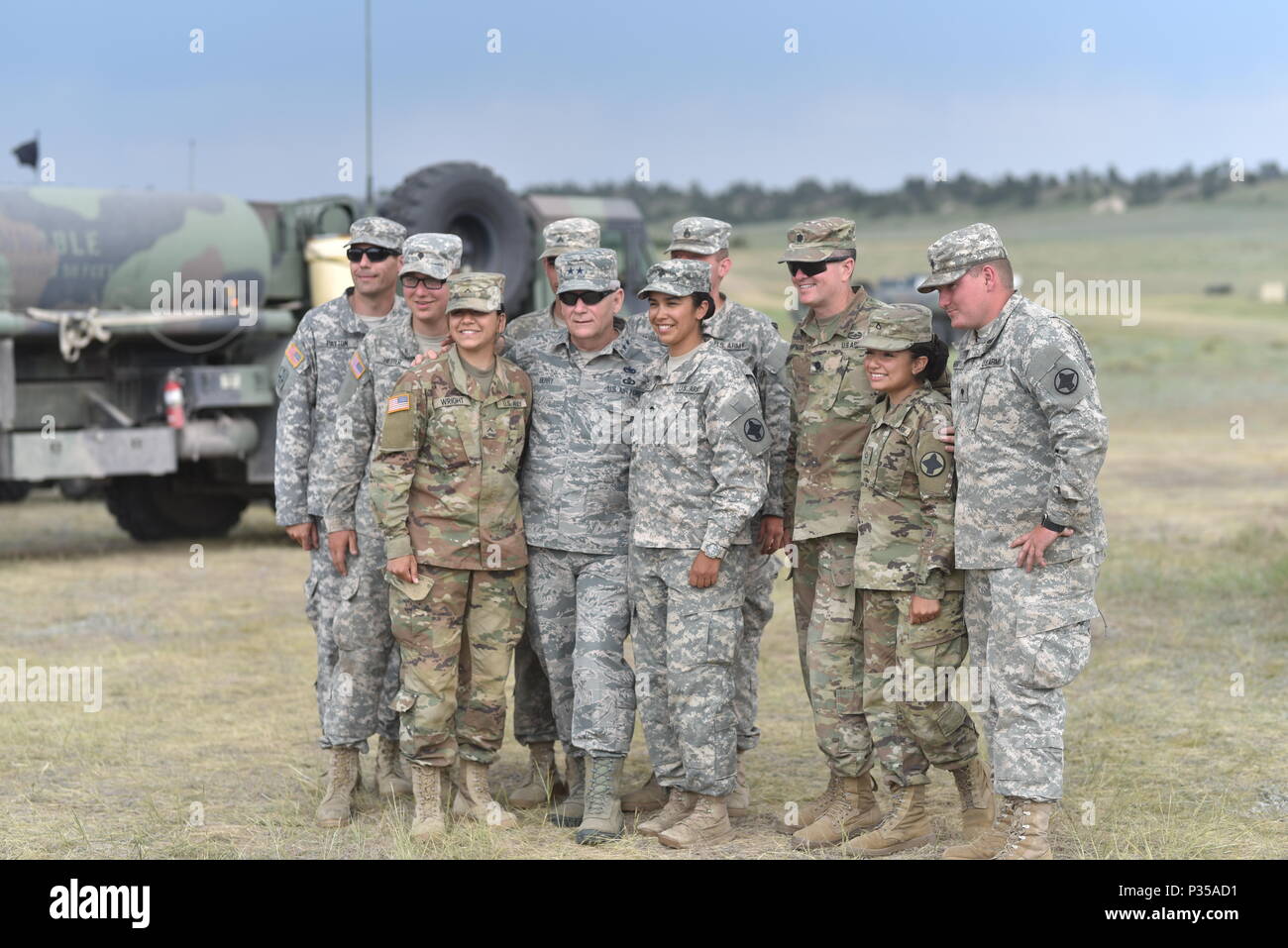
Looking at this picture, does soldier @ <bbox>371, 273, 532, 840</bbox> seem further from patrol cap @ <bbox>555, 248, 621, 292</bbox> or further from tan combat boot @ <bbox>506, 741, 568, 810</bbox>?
tan combat boot @ <bbox>506, 741, 568, 810</bbox>

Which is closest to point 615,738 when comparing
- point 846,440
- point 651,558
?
point 651,558

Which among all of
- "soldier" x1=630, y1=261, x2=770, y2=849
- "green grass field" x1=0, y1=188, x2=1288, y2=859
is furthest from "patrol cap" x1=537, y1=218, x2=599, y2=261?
"green grass field" x1=0, y1=188, x2=1288, y2=859

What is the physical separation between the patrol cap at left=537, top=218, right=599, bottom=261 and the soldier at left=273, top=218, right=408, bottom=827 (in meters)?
0.52

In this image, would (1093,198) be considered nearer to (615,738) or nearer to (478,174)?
(478,174)

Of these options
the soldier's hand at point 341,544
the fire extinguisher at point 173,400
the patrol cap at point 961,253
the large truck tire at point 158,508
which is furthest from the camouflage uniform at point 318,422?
Answer: the large truck tire at point 158,508

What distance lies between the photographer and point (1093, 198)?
90.8m

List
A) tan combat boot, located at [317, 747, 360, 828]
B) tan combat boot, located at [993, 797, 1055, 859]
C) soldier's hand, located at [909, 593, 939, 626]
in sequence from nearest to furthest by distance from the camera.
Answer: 1. tan combat boot, located at [993, 797, 1055, 859]
2. soldier's hand, located at [909, 593, 939, 626]
3. tan combat boot, located at [317, 747, 360, 828]

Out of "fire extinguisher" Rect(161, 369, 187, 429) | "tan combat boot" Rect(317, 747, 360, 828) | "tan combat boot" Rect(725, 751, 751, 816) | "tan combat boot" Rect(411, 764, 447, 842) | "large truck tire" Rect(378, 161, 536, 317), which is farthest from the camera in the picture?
"large truck tire" Rect(378, 161, 536, 317)

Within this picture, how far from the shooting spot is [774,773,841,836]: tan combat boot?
541 centimetres

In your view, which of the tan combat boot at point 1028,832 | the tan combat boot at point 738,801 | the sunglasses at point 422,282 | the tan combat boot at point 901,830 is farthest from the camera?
the tan combat boot at point 738,801

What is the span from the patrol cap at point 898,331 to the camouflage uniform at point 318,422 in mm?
1646

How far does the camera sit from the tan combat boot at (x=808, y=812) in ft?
17.8

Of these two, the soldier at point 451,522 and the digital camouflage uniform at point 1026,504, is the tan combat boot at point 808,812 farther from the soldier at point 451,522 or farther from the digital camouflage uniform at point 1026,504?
the soldier at point 451,522

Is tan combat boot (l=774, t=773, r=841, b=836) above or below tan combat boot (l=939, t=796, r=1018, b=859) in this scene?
below
